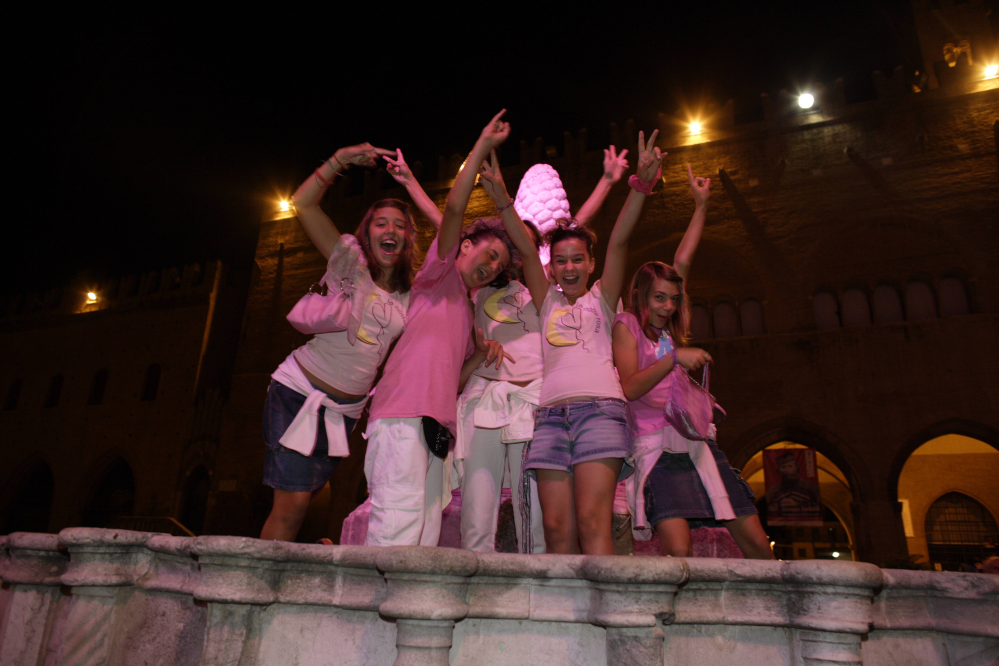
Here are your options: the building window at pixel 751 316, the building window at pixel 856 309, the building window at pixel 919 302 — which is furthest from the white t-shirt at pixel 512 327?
the building window at pixel 919 302

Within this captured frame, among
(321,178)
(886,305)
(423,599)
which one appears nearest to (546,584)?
(423,599)

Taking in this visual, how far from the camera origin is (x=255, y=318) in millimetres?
16125

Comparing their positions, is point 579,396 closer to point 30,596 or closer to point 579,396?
point 579,396

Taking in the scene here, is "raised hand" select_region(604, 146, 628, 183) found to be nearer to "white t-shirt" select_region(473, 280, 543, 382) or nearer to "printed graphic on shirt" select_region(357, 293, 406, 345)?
"white t-shirt" select_region(473, 280, 543, 382)

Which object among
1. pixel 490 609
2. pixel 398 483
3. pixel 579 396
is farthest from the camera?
pixel 579 396

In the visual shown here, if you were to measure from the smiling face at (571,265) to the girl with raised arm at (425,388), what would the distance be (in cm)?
30

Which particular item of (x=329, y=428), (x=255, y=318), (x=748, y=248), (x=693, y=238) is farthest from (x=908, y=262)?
(x=255, y=318)

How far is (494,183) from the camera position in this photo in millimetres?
2758

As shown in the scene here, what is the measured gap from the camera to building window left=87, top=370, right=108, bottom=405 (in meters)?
17.8

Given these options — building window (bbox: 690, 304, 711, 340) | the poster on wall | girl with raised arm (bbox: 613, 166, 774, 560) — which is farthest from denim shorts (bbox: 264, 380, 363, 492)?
building window (bbox: 690, 304, 711, 340)

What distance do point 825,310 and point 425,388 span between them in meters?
11.2

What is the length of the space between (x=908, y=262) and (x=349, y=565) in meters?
12.4

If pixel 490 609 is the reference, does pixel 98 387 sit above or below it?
above

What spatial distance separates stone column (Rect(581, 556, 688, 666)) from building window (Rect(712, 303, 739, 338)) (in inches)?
439
